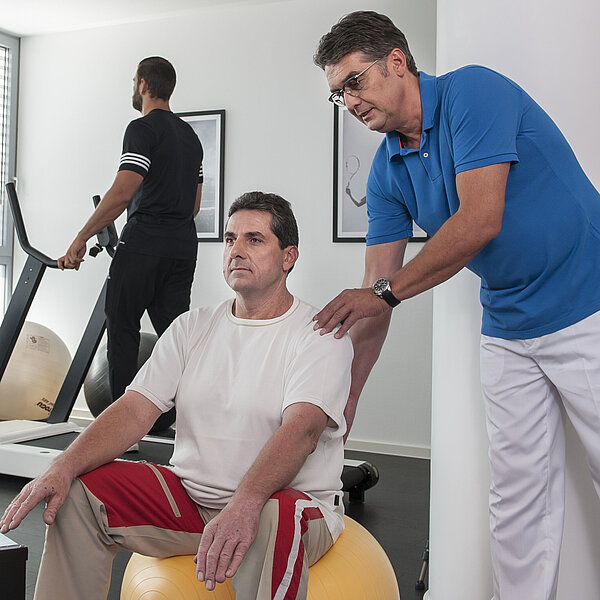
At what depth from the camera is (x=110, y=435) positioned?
1619 mm

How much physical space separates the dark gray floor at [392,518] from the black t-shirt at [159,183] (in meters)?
1.23

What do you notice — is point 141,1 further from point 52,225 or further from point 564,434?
point 564,434

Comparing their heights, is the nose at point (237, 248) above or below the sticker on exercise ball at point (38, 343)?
above

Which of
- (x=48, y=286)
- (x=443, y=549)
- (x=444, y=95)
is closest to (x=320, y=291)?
(x=48, y=286)

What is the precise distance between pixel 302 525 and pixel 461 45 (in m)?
1.29

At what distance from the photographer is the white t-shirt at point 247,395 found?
162cm

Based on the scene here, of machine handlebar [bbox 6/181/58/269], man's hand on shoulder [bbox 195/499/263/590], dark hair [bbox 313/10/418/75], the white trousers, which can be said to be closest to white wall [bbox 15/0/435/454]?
machine handlebar [bbox 6/181/58/269]

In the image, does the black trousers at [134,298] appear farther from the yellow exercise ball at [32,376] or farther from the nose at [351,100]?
the nose at [351,100]

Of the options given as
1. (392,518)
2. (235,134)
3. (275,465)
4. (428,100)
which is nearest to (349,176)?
(235,134)

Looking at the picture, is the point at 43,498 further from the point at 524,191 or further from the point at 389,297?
the point at 524,191

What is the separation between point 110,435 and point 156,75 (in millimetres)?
2100

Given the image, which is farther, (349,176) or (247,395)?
(349,176)

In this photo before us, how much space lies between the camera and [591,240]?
1517mm

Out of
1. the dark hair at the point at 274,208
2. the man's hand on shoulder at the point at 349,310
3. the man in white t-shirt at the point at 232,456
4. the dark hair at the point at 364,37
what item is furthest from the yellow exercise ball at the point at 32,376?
the dark hair at the point at 364,37
